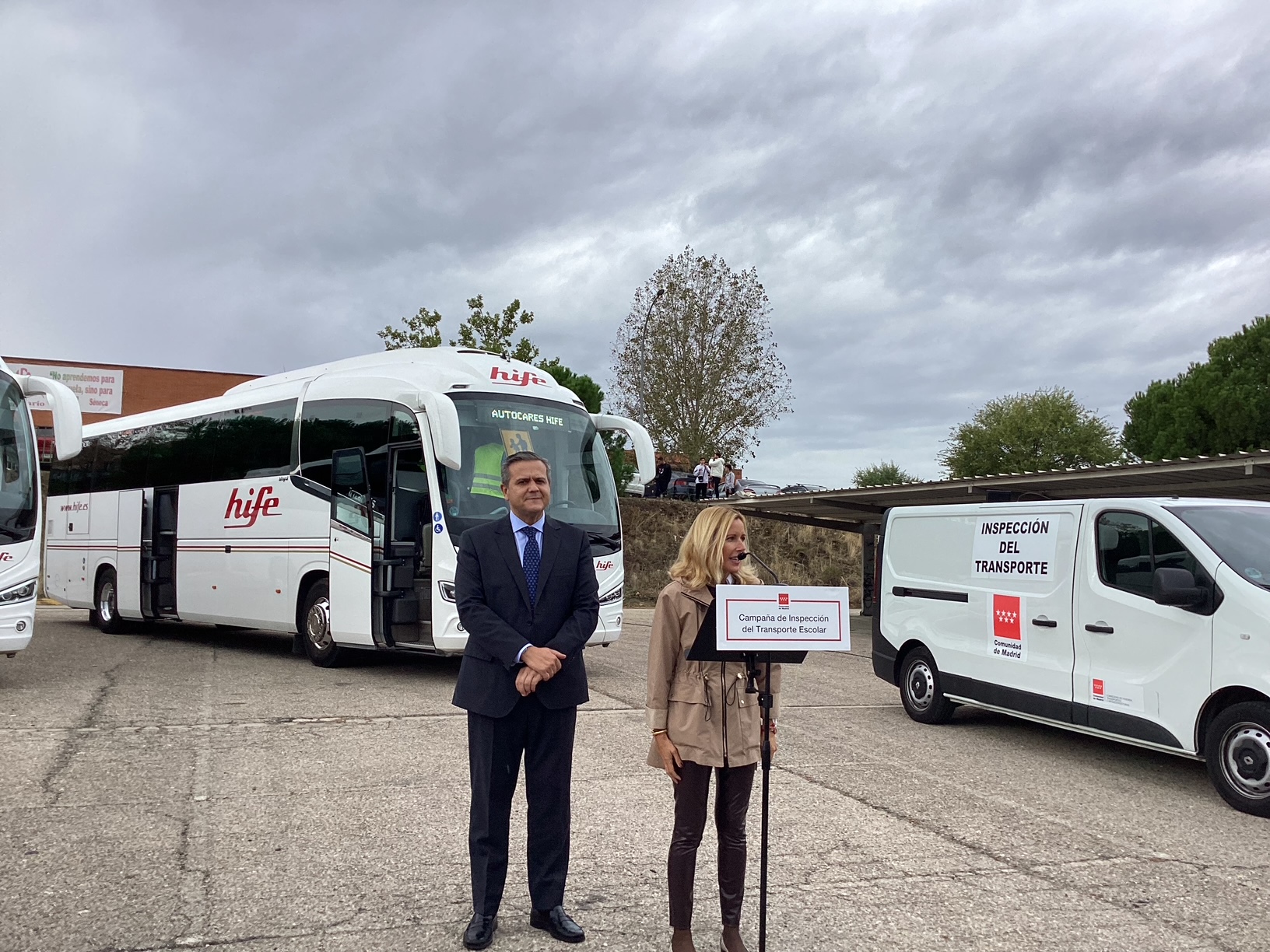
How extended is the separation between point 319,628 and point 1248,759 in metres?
9.70

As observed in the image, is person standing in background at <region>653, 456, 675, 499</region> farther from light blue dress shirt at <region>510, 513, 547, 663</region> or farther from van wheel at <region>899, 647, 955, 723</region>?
light blue dress shirt at <region>510, 513, 547, 663</region>

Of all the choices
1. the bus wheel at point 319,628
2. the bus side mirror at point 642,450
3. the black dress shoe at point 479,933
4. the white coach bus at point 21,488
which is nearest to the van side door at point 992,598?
the bus side mirror at point 642,450

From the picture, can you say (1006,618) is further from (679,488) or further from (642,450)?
(679,488)

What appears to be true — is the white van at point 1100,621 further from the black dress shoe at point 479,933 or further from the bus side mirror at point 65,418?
the bus side mirror at point 65,418

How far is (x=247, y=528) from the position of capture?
14.1 metres

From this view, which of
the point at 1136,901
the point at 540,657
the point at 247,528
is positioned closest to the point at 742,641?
the point at 540,657

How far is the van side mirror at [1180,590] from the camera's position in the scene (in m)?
7.26

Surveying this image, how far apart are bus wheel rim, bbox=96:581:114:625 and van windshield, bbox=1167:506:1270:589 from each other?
15281 mm

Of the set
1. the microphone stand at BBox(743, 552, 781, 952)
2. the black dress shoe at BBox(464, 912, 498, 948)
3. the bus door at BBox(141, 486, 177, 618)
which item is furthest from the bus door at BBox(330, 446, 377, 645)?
the microphone stand at BBox(743, 552, 781, 952)

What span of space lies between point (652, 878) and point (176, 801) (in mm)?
3025

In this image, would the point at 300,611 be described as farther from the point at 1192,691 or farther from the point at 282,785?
the point at 1192,691

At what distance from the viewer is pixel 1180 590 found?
7250 millimetres

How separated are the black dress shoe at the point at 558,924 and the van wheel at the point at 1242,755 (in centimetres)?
472

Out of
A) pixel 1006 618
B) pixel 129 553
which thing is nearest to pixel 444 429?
pixel 1006 618
